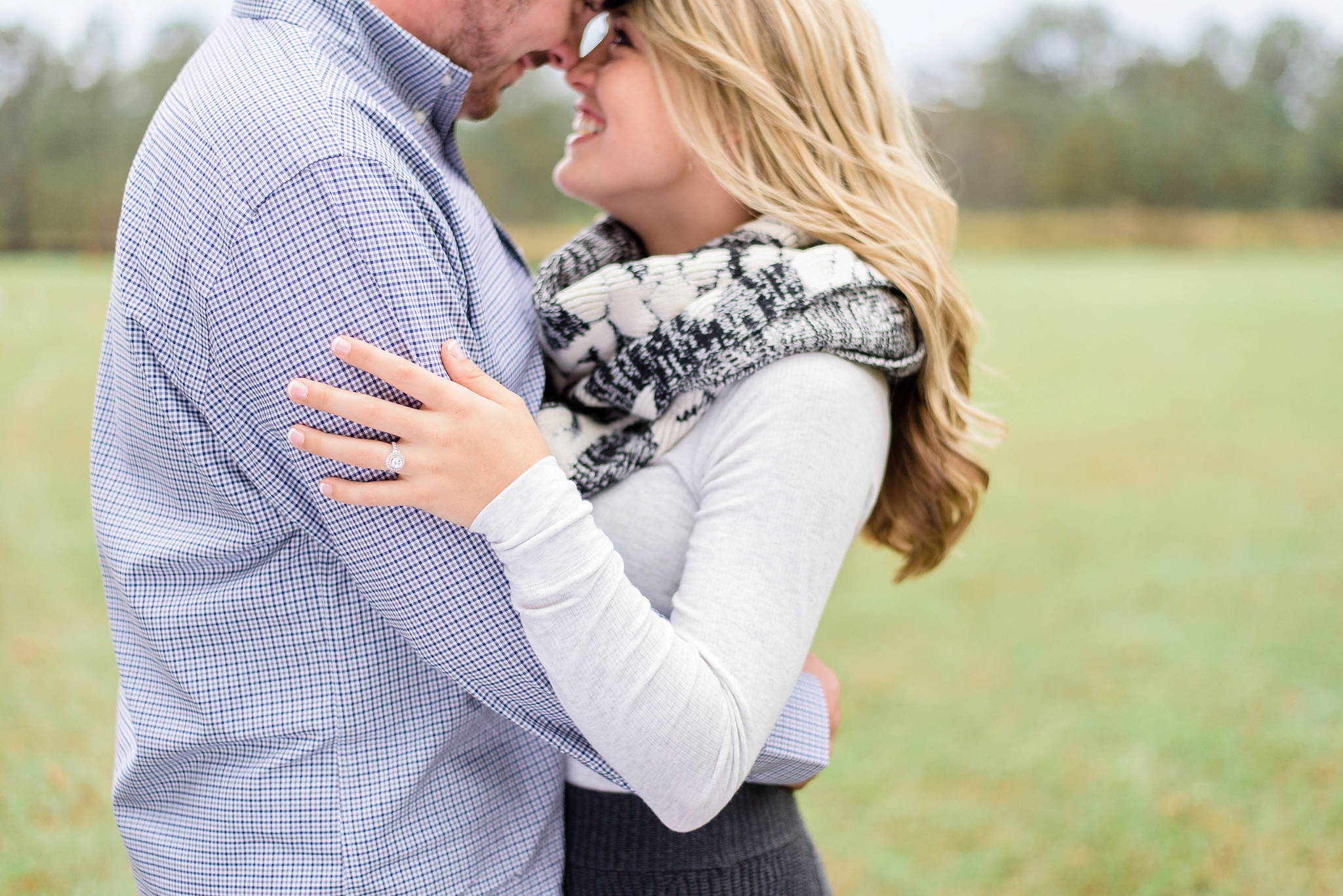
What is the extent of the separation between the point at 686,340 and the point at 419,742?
477 mm

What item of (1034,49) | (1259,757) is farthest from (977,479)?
(1034,49)

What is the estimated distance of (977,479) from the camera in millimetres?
1404

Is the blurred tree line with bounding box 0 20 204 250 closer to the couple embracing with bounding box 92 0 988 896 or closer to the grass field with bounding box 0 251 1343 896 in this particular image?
the grass field with bounding box 0 251 1343 896

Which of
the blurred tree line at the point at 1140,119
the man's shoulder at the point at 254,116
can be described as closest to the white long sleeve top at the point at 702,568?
the man's shoulder at the point at 254,116

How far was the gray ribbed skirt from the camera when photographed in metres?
1.14

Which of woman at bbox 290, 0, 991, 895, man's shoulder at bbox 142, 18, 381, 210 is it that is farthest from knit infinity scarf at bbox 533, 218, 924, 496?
man's shoulder at bbox 142, 18, 381, 210

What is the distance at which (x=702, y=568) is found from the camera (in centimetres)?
94

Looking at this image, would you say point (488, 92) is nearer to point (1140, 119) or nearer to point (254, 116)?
point (254, 116)

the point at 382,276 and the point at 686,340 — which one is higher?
the point at 382,276

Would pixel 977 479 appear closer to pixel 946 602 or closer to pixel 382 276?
pixel 382 276

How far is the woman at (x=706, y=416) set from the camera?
833mm

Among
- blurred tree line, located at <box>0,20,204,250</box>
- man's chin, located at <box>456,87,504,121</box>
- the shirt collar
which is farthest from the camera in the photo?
blurred tree line, located at <box>0,20,204,250</box>

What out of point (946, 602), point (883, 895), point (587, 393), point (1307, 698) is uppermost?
point (587, 393)

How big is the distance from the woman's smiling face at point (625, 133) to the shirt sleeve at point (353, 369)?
43 centimetres
